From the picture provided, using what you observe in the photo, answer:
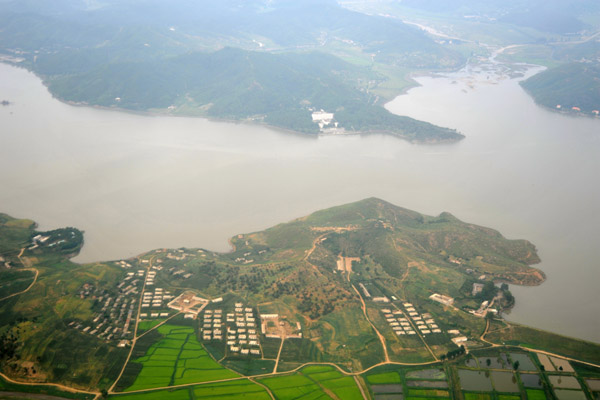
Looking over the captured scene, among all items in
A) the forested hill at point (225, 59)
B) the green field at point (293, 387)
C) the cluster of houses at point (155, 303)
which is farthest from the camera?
the forested hill at point (225, 59)

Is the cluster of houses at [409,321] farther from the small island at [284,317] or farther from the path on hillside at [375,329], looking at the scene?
the path on hillside at [375,329]

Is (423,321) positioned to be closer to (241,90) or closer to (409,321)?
(409,321)

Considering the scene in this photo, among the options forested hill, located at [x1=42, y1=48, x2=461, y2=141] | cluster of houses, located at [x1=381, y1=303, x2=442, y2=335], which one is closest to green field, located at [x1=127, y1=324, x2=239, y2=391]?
cluster of houses, located at [x1=381, y1=303, x2=442, y2=335]

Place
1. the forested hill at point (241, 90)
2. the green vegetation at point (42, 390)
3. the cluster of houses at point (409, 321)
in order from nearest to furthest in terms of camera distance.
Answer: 1. the green vegetation at point (42, 390)
2. the cluster of houses at point (409, 321)
3. the forested hill at point (241, 90)

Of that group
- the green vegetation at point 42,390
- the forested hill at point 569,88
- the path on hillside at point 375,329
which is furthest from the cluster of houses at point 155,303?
the forested hill at point 569,88

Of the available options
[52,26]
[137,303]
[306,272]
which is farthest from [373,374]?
[52,26]

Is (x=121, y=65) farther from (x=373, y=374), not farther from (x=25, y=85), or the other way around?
(x=373, y=374)

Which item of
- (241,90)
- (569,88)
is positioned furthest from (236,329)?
(569,88)
